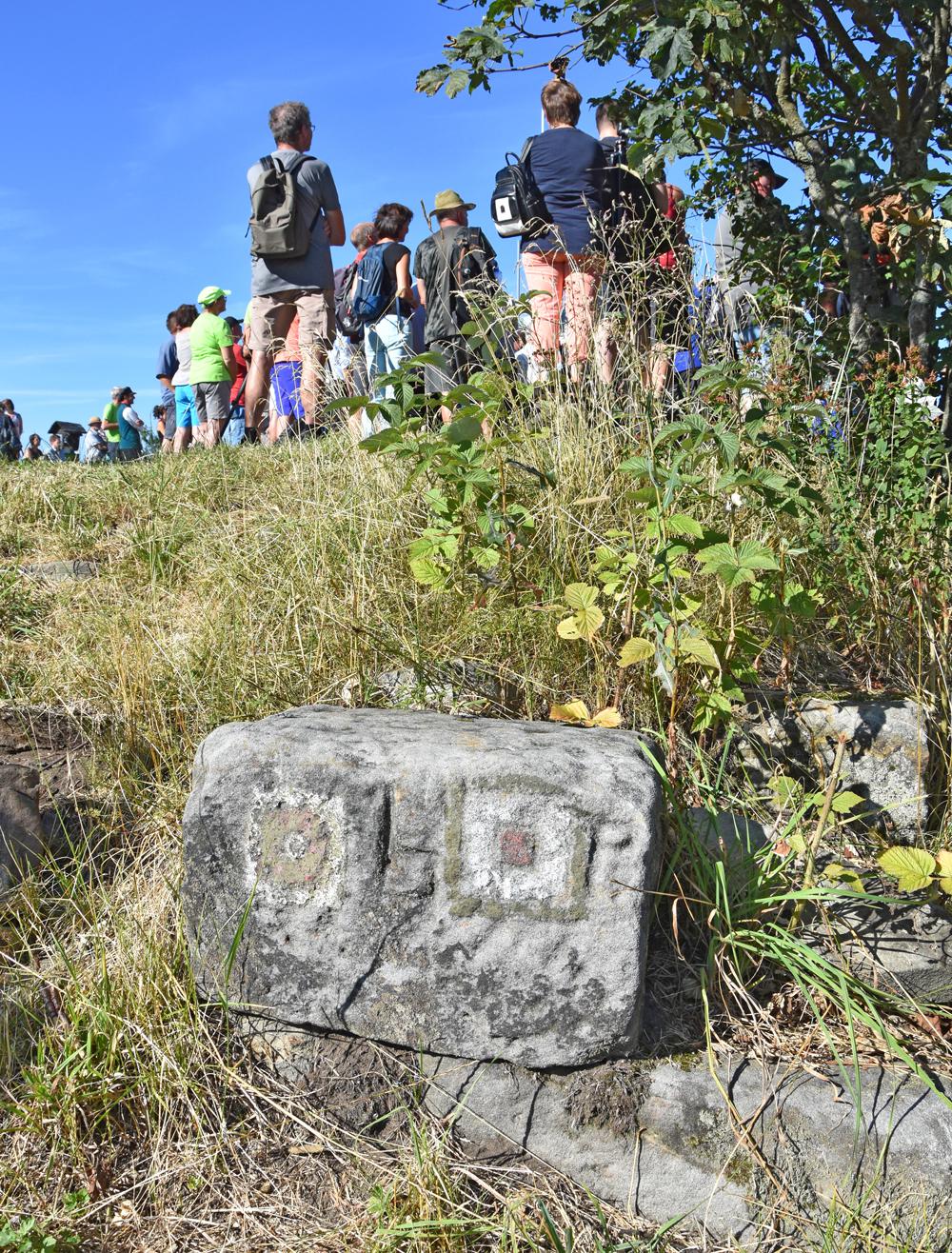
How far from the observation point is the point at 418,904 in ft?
6.97

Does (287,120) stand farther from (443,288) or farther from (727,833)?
(727,833)

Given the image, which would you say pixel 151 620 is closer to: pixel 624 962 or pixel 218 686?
pixel 218 686

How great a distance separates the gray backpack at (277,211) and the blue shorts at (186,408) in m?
2.61

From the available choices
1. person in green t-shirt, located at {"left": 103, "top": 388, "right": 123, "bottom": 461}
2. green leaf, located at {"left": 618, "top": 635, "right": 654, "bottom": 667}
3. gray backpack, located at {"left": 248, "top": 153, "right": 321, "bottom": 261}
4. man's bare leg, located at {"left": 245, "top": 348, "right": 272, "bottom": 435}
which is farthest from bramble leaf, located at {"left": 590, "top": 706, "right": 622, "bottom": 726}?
person in green t-shirt, located at {"left": 103, "top": 388, "right": 123, "bottom": 461}

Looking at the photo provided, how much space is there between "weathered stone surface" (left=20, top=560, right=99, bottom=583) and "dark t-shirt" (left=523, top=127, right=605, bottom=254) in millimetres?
2519

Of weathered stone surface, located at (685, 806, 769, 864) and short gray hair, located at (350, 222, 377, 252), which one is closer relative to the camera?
weathered stone surface, located at (685, 806, 769, 864)

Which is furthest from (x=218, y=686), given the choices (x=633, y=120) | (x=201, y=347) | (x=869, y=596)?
(x=201, y=347)

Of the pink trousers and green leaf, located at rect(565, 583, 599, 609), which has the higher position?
the pink trousers

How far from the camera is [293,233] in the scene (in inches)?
245

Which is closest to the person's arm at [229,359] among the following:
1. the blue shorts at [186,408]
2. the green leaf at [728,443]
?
the blue shorts at [186,408]

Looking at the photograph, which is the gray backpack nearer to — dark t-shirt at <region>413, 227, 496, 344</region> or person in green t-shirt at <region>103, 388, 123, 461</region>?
dark t-shirt at <region>413, 227, 496, 344</region>

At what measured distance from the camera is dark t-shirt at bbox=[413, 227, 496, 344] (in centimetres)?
548

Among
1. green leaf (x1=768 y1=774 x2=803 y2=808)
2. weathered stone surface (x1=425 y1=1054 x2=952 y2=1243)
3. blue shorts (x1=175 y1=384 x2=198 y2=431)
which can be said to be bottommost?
weathered stone surface (x1=425 y1=1054 x2=952 y2=1243)

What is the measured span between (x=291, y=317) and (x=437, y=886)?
5302 millimetres
